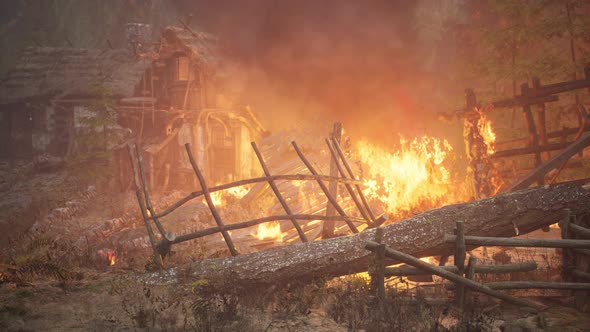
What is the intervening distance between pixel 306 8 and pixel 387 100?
848cm

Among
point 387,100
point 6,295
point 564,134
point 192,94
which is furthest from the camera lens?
point 387,100

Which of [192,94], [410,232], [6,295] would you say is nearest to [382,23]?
[192,94]

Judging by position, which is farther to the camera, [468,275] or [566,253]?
[566,253]

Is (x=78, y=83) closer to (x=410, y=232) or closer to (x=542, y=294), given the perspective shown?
(x=410, y=232)

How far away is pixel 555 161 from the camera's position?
9.32 metres

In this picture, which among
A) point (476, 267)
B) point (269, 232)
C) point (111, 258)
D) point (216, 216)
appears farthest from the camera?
point (269, 232)

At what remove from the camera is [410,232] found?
6887 millimetres

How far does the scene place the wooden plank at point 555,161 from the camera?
9.03 metres

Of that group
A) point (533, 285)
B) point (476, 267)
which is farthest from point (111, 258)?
point (533, 285)

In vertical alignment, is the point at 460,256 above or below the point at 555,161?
below

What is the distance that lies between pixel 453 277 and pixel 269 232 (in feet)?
22.3

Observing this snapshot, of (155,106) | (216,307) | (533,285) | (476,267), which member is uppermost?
(155,106)

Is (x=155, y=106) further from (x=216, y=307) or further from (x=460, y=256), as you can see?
(x=460, y=256)

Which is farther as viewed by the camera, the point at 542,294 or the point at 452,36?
the point at 452,36
